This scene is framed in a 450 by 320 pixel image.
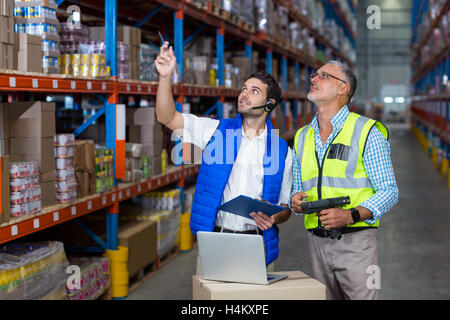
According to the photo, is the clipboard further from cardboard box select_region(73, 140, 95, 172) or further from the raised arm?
cardboard box select_region(73, 140, 95, 172)

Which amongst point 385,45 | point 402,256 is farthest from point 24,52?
point 385,45

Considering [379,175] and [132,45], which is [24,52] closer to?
[132,45]

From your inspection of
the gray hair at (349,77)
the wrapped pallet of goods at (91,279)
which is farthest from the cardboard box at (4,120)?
the gray hair at (349,77)

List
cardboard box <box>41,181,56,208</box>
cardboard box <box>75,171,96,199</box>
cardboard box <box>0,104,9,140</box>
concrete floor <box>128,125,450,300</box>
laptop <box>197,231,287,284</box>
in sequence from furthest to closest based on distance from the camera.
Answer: concrete floor <box>128,125,450,300</box> < cardboard box <box>75,171,96,199</box> < cardboard box <box>41,181,56,208</box> < cardboard box <box>0,104,9,140</box> < laptop <box>197,231,287,284</box>

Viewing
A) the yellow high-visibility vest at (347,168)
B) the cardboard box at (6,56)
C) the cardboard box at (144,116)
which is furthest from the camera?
the cardboard box at (144,116)

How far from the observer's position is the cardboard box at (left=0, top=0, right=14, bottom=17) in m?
3.68

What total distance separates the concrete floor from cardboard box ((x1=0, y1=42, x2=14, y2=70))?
7.81 feet

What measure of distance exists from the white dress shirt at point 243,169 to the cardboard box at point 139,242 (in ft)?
7.76

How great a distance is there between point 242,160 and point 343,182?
1.75ft

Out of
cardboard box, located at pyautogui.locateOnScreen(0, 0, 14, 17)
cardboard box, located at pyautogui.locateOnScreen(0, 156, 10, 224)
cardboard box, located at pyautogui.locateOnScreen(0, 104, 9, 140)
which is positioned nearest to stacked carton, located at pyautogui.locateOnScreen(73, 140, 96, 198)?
cardboard box, located at pyautogui.locateOnScreen(0, 104, 9, 140)

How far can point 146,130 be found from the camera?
19.4ft

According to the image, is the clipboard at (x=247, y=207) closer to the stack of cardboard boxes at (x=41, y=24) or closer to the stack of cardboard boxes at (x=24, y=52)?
the stack of cardboard boxes at (x=24, y=52)

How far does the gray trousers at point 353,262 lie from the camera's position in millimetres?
2854
